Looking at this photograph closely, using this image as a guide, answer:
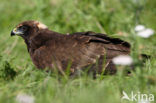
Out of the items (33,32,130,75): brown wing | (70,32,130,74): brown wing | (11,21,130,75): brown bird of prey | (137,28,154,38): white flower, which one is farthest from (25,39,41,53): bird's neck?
(137,28,154,38): white flower

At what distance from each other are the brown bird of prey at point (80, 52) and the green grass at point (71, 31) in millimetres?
206

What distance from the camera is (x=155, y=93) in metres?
4.93

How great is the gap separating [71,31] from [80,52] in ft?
9.28

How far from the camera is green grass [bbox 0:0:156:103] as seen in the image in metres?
4.53

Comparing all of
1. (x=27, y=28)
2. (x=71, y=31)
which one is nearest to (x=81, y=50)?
(x=27, y=28)

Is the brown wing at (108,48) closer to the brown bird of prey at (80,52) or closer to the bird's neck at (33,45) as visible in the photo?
the brown bird of prey at (80,52)

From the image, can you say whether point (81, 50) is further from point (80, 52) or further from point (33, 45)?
point (33, 45)

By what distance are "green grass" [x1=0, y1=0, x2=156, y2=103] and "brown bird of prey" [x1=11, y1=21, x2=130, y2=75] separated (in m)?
0.21

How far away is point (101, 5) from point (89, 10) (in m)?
0.32

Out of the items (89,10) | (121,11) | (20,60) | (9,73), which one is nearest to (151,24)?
(121,11)

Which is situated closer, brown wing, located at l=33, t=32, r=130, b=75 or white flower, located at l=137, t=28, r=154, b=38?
white flower, located at l=137, t=28, r=154, b=38

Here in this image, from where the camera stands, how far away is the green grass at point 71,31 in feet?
14.9

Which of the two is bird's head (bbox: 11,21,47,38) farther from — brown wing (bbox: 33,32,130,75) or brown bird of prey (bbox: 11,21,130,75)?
brown wing (bbox: 33,32,130,75)

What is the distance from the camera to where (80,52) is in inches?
237
